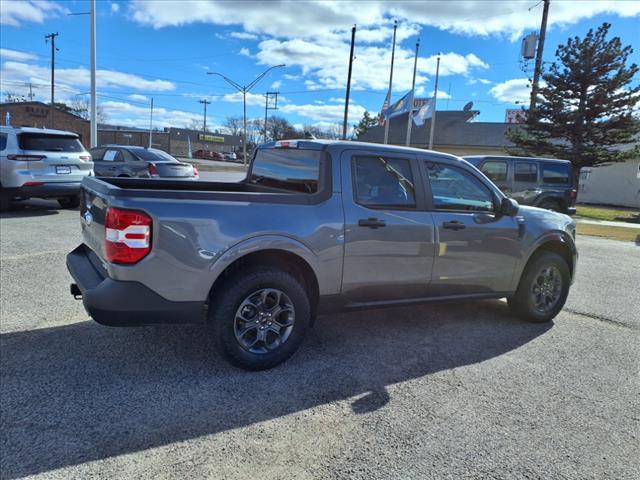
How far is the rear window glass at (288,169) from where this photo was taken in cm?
391

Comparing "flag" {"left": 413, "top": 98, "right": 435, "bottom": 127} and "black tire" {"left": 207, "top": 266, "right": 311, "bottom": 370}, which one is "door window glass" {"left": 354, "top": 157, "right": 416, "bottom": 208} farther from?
"flag" {"left": 413, "top": 98, "right": 435, "bottom": 127}

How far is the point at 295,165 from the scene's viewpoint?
4.16 m

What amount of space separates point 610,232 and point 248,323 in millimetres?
14294

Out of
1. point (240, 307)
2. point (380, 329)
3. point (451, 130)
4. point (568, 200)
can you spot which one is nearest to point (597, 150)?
point (568, 200)

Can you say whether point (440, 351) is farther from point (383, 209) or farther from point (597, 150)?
point (597, 150)

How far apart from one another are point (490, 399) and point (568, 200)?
11781 mm

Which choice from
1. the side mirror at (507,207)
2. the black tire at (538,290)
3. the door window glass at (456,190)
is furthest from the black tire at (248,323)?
the black tire at (538,290)

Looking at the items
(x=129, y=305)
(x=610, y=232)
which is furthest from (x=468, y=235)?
(x=610, y=232)

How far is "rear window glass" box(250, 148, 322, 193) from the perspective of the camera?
A: 3.91 m

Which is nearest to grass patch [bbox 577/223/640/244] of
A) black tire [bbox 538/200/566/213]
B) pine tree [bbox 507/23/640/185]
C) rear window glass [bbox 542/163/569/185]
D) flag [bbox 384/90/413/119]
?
black tire [bbox 538/200/566/213]

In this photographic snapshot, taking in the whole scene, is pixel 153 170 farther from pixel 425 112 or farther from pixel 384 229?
pixel 425 112

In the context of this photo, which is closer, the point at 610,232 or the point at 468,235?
the point at 468,235

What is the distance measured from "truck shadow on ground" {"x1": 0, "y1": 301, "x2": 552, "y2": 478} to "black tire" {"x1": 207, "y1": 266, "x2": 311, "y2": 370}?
0.42ft

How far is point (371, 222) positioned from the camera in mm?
3820
